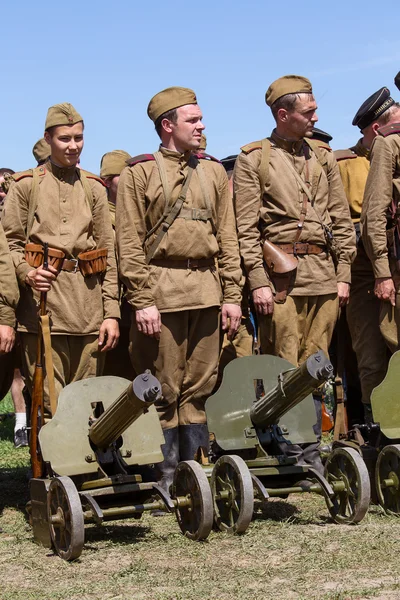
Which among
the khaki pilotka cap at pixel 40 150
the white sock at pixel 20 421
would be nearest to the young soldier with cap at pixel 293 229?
the khaki pilotka cap at pixel 40 150

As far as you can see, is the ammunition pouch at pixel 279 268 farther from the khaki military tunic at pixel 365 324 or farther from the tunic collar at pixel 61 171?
the tunic collar at pixel 61 171

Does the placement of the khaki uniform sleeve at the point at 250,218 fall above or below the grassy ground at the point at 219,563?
above

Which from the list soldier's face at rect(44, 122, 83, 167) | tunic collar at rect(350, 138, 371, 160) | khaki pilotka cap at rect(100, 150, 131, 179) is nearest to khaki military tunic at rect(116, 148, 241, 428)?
soldier's face at rect(44, 122, 83, 167)

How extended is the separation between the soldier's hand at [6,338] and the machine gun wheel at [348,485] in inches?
85.2

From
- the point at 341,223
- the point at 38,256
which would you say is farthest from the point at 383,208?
the point at 38,256

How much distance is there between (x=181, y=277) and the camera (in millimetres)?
7082

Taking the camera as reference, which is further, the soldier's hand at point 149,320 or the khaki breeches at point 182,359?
the khaki breeches at point 182,359

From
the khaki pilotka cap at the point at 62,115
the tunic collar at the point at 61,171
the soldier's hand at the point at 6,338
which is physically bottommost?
the soldier's hand at the point at 6,338

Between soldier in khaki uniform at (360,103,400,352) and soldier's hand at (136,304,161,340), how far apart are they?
162cm

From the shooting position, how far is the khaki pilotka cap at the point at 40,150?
29.9 ft

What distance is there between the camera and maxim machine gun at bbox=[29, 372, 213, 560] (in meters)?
5.62

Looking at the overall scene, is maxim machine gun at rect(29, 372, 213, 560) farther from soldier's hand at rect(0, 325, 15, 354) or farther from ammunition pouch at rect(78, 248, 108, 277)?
ammunition pouch at rect(78, 248, 108, 277)

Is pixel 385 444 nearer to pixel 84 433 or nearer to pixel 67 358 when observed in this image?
pixel 84 433

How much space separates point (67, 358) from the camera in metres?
6.98
